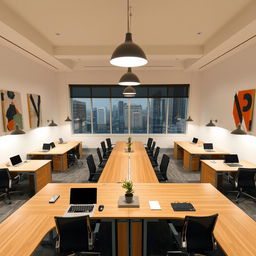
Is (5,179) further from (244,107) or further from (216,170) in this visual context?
(244,107)

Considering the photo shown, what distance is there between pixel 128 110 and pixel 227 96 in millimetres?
4560

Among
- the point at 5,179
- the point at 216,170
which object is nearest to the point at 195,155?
the point at 216,170

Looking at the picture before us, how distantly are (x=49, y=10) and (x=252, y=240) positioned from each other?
5.10 metres

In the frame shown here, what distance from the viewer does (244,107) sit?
16.1 ft

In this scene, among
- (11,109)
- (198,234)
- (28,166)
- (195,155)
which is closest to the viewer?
(198,234)

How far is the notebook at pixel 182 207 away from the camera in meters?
2.47

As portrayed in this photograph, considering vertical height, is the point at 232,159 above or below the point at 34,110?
below

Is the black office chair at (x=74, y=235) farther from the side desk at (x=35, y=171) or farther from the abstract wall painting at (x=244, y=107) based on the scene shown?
the abstract wall painting at (x=244, y=107)

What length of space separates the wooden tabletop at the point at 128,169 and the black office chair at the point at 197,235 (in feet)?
4.78

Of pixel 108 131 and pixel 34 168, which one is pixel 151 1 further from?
pixel 108 131

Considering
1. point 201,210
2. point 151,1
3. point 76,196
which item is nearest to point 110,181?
point 76,196

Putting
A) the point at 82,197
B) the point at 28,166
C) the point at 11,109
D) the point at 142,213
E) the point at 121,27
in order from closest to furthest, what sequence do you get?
the point at 142,213, the point at 82,197, the point at 121,27, the point at 28,166, the point at 11,109

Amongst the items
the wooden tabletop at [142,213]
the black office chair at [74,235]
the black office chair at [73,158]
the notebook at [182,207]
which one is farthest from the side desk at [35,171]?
the notebook at [182,207]

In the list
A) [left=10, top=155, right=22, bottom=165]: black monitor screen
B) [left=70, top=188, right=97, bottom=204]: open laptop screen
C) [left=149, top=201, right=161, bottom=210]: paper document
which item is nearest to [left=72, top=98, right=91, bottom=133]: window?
[left=10, top=155, right=22, bottom=165]: black monitor screen
